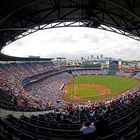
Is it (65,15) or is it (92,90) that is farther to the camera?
(92,90)

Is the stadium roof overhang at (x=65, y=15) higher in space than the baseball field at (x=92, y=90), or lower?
higher

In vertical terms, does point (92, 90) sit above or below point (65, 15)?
below

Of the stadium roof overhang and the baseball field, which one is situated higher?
the stadium roof overhang

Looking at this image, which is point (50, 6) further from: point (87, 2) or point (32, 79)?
point (32, 79)

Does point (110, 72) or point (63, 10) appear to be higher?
point (63, 10)

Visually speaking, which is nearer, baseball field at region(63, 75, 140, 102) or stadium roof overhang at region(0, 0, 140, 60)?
stadium roof overhang at region(0, 0, 140, 60)

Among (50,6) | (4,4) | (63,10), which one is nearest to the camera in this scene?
(4,4)

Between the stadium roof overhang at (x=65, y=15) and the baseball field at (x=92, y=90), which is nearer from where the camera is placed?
the stadium roof overhang at (x=65, y=15)

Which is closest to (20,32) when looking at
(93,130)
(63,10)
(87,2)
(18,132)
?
(63,10)
